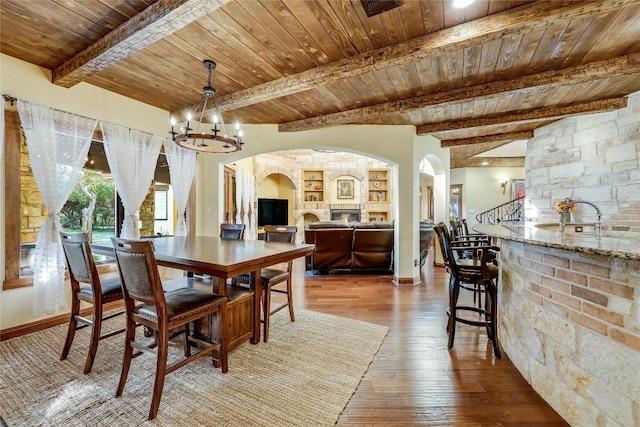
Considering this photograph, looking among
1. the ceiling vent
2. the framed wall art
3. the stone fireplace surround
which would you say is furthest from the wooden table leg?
the framed wall art

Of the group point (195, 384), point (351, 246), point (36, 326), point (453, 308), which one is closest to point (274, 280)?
point (195, 384)

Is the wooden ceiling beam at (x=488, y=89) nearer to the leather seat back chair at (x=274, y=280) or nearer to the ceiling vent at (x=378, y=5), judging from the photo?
the ceiling vent at (x=378, y=5)

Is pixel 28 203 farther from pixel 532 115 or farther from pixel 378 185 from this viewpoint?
pixel 378 185

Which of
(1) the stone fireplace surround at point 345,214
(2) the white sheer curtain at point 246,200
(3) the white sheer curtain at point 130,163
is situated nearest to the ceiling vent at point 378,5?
(3) the white sheer curtain at point 130,163

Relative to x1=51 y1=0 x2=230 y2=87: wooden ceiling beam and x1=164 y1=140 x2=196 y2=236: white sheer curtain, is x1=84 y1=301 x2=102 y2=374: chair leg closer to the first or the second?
x1=51 y1=0 x2=230 y2=87: wooden ceiling beam

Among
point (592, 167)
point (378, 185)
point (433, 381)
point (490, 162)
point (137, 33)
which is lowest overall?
point (433, 381)

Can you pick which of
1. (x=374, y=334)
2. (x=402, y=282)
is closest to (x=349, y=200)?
(x=402, y=282)

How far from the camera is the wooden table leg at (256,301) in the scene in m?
2.33

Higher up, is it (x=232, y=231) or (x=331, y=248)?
(x=232, y=231)

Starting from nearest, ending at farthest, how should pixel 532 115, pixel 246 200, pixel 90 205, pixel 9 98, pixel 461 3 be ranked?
pixel 461 3
pixel 9 98
pixel 90 205
pixel 532 115
pixel 246 200

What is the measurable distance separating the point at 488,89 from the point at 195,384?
3739 millimetres

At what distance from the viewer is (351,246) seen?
189 inches

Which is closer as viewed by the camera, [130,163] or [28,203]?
[28,203]

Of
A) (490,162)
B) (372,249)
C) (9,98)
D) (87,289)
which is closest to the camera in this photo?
(87,289)
